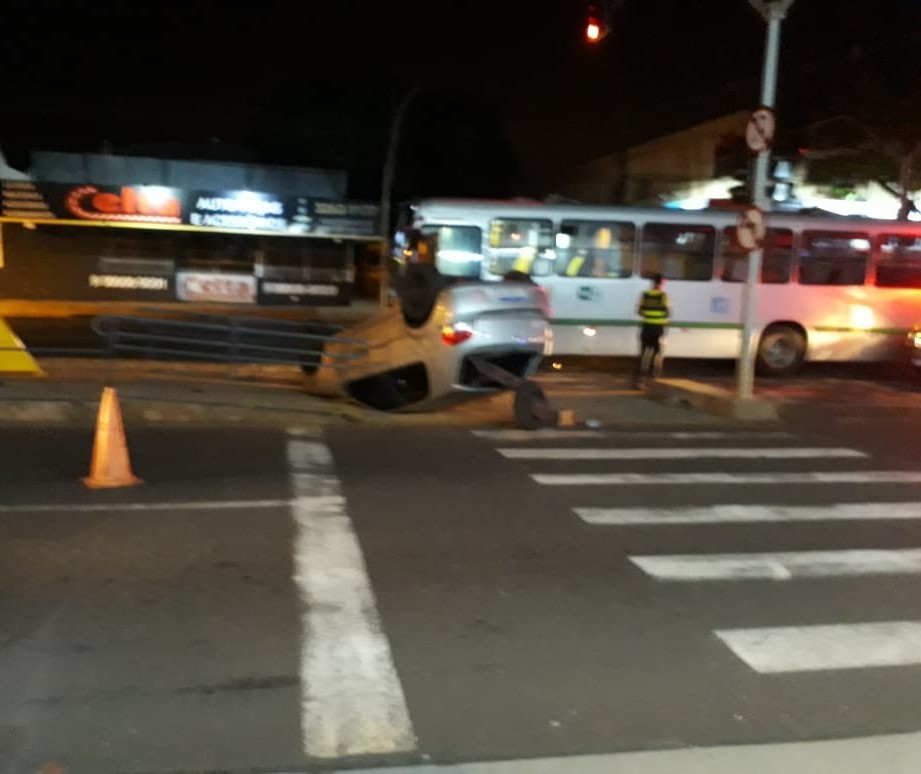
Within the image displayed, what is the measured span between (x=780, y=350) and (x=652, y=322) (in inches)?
180

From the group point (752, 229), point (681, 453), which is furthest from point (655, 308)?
point (681, 453)

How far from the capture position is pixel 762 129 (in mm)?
13891

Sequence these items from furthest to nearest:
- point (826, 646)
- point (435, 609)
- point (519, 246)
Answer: point (519, 246), point (435, 609), point (826, 646)

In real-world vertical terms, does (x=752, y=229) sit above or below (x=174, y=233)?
above

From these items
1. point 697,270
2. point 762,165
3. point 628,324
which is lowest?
point 628,324

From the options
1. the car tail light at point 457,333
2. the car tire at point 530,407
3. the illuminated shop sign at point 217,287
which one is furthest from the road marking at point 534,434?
the illuminated shop sign at point 217,287

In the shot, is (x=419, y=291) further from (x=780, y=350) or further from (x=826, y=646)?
(x=780, y=350)

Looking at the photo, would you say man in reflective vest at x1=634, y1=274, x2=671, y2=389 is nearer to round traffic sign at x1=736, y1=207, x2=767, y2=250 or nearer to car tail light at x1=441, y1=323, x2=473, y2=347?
round traffic sign at x1=736, y1=207, x2=767, y2=250

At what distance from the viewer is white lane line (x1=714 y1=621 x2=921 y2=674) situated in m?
5.64

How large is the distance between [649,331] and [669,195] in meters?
27.9

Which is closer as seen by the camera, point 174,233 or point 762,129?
point 762,129

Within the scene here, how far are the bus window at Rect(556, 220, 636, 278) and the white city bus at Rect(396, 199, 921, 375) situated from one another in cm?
2

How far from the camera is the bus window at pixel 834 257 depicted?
66.3 feet

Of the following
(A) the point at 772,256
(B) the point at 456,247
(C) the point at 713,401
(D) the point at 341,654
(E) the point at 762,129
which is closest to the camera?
(D) the point at 341,654
